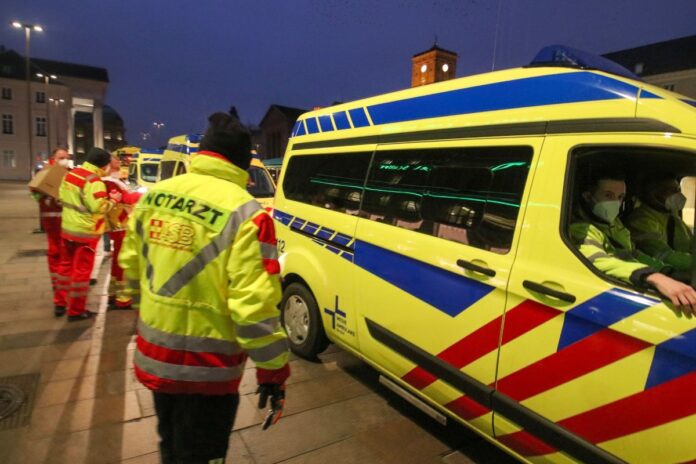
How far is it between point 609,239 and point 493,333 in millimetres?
775

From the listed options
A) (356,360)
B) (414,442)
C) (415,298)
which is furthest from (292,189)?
(414,442)

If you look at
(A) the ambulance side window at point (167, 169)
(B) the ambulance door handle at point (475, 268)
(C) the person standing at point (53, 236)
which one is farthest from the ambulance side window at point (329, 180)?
(A) the ambulance side window at point (167, 169)

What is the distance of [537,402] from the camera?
6.49ft

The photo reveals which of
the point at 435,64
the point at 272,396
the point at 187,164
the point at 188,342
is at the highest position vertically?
the point at 435,64

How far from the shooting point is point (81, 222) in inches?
177

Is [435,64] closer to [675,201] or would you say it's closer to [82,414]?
[675,201]

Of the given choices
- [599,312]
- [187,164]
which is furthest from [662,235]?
[187,164]

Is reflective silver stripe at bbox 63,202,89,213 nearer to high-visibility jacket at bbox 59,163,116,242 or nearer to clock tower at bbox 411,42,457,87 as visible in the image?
high-visibility jacket at bbox 59,163,116,242

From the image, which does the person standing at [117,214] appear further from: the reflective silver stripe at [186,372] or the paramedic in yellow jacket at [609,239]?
the paramedic in yellow jacket at [609,239]

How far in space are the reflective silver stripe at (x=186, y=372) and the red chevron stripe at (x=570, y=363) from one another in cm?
142

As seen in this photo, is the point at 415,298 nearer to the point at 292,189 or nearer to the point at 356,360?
the point at 356,360

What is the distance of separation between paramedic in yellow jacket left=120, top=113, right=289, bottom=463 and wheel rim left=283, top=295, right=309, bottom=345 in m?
2.05

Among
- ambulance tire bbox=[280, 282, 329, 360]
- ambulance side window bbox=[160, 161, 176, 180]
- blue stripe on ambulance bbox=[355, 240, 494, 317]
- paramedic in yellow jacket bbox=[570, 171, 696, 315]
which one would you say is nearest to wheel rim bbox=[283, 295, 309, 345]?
ambulance tire bbox=[280, 282, 329, 360]

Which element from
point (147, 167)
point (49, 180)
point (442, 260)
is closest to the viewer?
point (442, 260)
